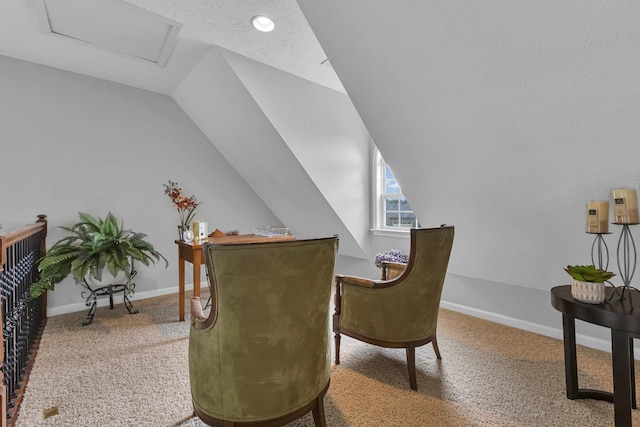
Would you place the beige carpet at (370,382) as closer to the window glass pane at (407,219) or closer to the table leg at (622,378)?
the table leg at (622,378)

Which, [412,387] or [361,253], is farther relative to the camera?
[361,253]

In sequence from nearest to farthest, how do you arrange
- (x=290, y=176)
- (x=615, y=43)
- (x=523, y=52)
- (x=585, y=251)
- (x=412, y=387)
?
(x=615, y=43)
(x=523, y=52)
(x=412, y=387)
(x=585, y=251)
(x=290, y=176)

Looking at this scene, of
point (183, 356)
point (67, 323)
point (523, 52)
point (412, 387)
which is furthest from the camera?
point (67, 323)

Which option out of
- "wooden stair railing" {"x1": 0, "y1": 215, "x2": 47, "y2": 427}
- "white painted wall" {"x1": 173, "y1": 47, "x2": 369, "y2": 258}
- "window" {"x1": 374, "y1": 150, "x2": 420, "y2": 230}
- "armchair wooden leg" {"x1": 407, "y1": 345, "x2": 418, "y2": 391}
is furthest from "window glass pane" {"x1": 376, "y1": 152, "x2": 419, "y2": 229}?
"wooden stair railing" {"x1": 0, "y1": 215, "x2": 47, "y2": 427}

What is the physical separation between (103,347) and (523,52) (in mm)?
3361

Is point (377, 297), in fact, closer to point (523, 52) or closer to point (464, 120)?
point (464, 120)

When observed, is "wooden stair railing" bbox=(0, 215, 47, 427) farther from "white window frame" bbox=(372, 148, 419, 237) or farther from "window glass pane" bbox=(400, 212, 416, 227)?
"window glass pane" bbox=(400, 212, 416, 227)

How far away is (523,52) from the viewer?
1.40 metres

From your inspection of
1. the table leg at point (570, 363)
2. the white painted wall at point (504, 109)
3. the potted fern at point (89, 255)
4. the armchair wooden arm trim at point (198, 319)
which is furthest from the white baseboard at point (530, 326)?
the potted fern at point (89, 255)

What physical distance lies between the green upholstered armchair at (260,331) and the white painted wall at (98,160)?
8.85ft

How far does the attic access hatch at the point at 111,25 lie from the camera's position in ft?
6.50

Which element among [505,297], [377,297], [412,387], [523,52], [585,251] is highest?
[523,52]

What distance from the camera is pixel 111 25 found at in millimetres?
2176

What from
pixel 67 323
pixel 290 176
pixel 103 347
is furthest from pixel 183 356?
pixel 290 176
